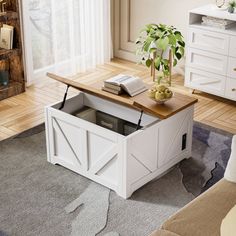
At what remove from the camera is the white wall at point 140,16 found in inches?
192

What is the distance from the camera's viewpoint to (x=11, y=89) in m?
4.57

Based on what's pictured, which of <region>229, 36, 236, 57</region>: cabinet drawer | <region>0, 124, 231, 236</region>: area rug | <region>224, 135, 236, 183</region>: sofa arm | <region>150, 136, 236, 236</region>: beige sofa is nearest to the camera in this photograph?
<region>150, 136, 236, 236</region>: beige sofa

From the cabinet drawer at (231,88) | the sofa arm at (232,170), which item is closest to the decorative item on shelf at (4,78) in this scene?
the cabinet drawer at (231,88)

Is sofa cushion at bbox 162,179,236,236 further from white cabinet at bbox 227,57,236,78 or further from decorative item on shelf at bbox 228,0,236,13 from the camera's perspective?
decorative item on shelf at bbox 228,0,236,13

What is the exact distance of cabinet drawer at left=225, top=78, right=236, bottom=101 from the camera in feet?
14.2

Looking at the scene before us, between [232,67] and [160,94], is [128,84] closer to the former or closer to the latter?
[160,94]

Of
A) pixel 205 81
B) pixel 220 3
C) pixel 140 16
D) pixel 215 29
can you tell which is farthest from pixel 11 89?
pixel 220 3

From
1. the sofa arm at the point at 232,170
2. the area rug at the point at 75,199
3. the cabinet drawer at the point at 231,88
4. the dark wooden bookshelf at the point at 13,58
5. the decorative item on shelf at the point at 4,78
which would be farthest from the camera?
the decorative item on shelf at the point at 4,78

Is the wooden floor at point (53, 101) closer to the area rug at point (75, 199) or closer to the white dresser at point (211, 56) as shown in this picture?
the white dresser at point (211, 56)

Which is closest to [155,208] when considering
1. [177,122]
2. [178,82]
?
[177,122]

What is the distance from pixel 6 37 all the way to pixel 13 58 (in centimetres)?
19

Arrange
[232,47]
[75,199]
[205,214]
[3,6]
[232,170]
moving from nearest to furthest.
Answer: [205,214] → [232,170] → [75,199] → [232,47] → [3,6]

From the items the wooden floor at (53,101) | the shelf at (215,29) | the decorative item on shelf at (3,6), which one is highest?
the decorative item on shelf at (3,6)

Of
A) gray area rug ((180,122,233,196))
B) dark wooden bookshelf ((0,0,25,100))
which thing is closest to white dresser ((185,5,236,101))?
gray area rug ((180,122,233,196))
